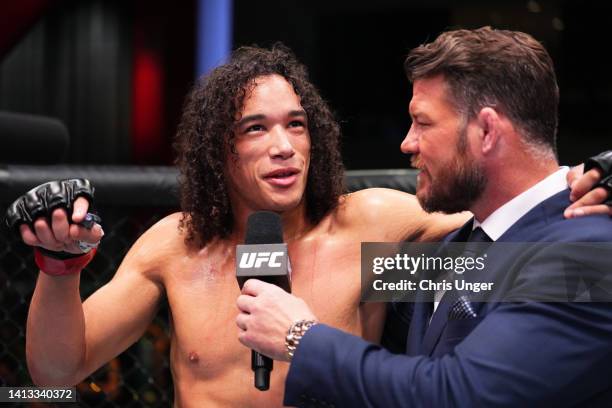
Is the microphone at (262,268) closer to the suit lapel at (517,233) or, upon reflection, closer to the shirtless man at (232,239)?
the suit lapel at (517,233)

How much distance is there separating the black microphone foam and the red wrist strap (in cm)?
30

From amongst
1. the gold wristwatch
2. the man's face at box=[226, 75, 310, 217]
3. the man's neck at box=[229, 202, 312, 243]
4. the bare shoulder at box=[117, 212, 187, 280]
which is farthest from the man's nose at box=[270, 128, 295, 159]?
the gold wristwatch

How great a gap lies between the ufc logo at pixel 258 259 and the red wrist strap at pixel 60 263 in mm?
330

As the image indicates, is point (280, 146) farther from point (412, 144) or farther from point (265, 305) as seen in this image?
point (265, 305)

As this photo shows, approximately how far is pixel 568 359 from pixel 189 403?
777 mm

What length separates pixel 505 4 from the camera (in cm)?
498

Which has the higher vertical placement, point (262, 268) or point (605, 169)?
point (605, 169)

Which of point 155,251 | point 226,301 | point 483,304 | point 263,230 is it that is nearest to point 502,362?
point 483,304

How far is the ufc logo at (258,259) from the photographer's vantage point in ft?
3.88

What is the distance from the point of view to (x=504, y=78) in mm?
1257

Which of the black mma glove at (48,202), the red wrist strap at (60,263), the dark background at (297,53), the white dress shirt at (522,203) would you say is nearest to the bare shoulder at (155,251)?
the red wrist strap at (60,263)

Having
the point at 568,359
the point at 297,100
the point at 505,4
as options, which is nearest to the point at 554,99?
the point at 568,359

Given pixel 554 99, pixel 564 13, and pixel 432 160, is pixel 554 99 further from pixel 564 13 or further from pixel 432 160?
pixel 564 13

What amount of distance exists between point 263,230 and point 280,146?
339mm
